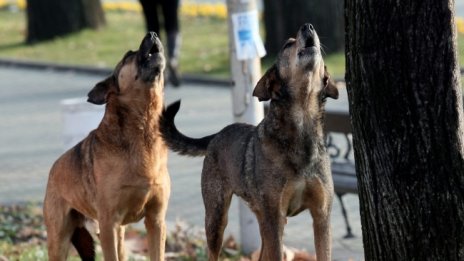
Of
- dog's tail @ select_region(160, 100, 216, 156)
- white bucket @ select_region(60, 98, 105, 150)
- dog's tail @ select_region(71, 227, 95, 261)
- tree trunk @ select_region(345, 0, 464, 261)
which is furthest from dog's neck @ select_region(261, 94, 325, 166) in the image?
white bucket @ select_region(60, 98, 105, 150)

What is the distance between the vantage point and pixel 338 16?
17.2m

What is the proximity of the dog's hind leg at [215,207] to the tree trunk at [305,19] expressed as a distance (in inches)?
433

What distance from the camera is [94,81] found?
1823cm

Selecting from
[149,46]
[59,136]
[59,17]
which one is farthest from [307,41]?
[59,17]

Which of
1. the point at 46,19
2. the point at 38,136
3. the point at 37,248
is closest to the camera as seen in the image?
the point at 37,248

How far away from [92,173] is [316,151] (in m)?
1.49

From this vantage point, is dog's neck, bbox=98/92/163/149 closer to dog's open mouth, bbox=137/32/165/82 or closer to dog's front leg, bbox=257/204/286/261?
dog's open mouth, bbox=137/32/165/82

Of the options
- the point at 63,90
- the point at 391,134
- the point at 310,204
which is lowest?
the point at 63,90

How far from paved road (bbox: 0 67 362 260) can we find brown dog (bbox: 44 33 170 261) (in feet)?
7.38

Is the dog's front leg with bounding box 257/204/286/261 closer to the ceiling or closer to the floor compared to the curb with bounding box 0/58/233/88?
closer to the ceiling

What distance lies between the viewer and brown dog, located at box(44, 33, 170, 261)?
20.9 ft

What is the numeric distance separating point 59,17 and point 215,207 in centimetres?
1684

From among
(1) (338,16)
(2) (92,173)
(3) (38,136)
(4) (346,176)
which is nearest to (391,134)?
(2) (92,173)

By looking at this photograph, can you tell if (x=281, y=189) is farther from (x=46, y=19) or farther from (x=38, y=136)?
(x=46, y=19)
